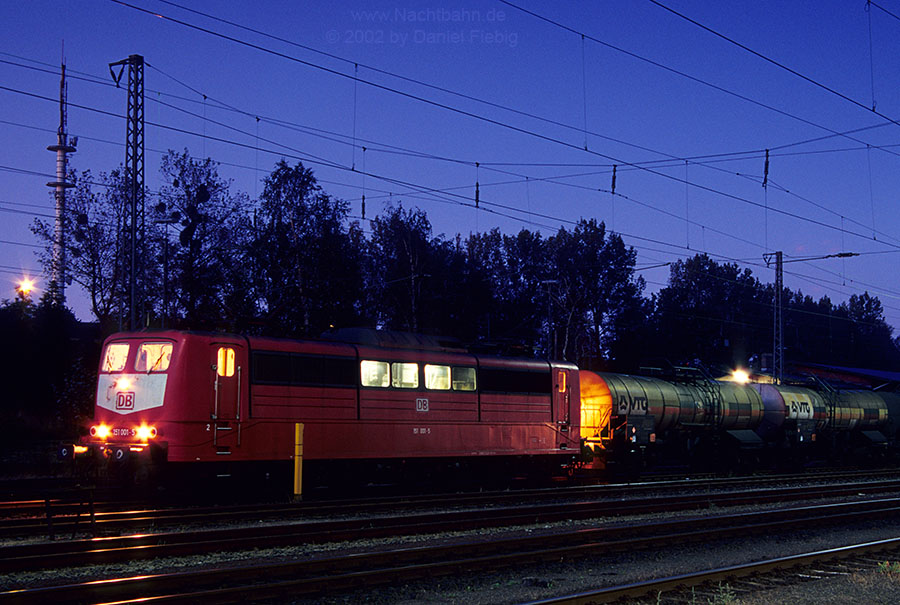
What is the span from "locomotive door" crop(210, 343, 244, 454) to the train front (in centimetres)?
95

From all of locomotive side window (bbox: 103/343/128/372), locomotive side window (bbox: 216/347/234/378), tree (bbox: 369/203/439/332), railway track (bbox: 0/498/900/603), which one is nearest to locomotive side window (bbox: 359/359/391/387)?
locomotive side window (bbox: 216/347/234/378)

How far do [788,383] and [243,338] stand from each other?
3214cm

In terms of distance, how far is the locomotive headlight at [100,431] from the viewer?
1853cm

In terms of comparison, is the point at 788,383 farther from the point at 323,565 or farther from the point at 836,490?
the point at 323,565

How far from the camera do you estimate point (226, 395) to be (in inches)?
728

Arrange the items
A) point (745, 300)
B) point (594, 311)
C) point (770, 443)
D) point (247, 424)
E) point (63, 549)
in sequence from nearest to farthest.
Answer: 1. point (63, 549)
2. point (247, 424)
3. point (770, 443)
4. point (594, 311)
5. point (745, 300)

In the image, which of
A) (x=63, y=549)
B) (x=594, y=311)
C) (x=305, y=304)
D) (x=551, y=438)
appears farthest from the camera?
(x=594, y=311)

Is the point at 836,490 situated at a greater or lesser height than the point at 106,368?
lesser

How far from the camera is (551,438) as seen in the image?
84.5 ft

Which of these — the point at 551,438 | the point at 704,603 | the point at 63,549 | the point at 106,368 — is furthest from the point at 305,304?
the point at 704,603

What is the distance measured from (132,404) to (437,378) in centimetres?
764

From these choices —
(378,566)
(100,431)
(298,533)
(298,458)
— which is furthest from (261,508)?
(378,566)

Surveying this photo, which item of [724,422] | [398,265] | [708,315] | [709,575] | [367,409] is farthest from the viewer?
[708,315]

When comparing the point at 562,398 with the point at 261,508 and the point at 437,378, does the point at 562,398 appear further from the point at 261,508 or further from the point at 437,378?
the point at 261,508
